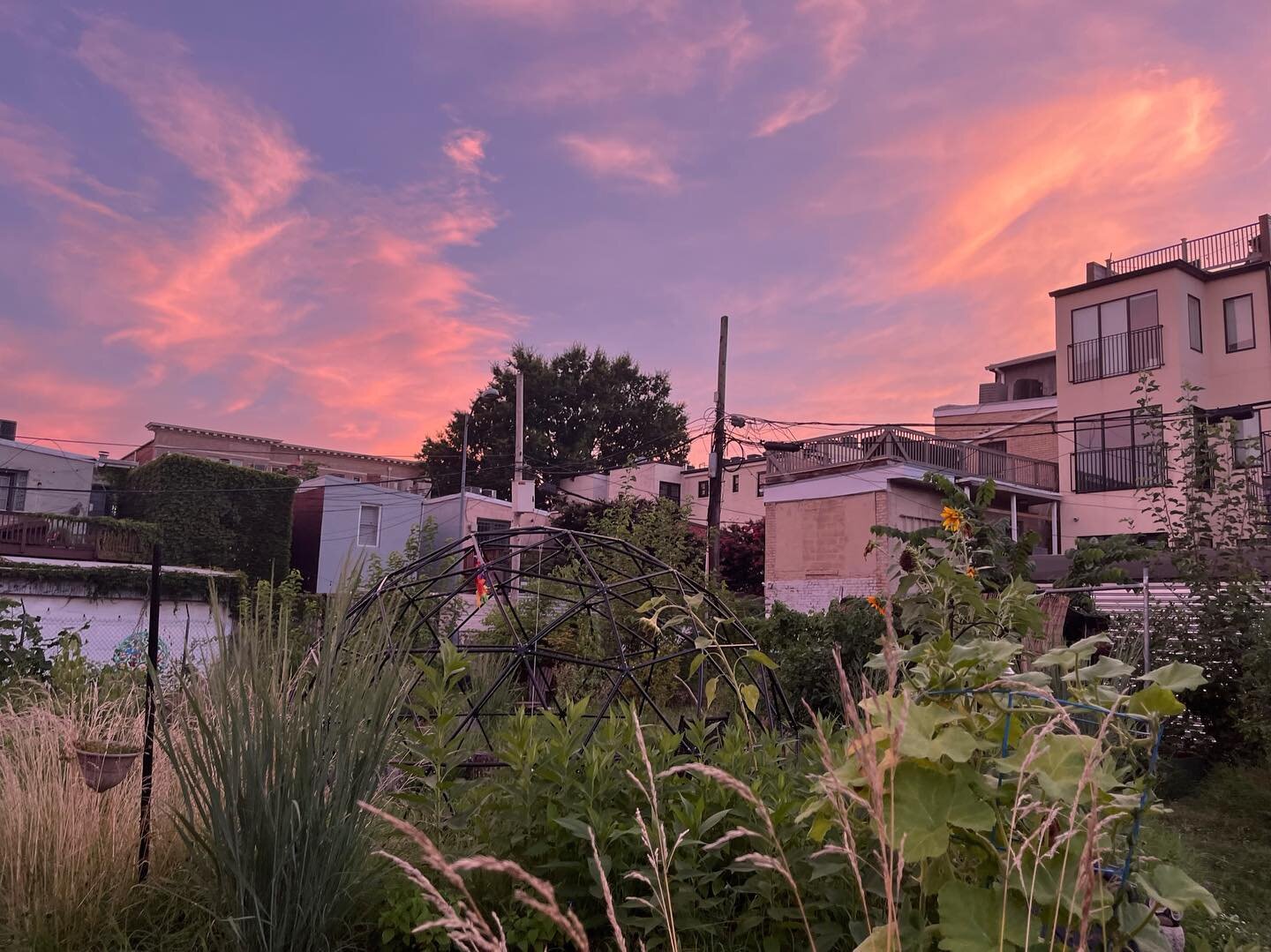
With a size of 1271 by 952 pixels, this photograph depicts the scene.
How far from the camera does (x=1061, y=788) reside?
1.72m

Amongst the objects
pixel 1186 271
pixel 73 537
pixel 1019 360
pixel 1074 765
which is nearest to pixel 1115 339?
pixel 1186 271

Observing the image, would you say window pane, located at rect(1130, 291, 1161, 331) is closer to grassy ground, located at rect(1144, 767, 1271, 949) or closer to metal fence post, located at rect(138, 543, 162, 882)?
grassy ground, located at rect(1144, 767, 1271, 949)

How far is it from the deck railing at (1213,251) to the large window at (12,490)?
32.9 metres

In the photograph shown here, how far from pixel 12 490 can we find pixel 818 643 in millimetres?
28571

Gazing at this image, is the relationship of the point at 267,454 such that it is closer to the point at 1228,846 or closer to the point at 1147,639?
the point at 1147,639

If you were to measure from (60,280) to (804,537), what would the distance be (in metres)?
16.9

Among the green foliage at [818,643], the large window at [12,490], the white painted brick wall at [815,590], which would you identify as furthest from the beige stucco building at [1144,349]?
the large window at [12,490]

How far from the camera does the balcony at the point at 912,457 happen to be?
71.7 ft

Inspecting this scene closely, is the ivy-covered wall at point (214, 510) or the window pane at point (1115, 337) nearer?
the window pane at point (1115, 337)

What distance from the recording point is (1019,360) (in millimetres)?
29766

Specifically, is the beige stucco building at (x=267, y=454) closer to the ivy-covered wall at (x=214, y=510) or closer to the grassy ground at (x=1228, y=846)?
the ivy-covered wall at (x=214, y=510)

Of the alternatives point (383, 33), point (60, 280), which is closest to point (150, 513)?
point (60, 280)

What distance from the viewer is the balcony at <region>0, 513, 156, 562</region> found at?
80.4 ft

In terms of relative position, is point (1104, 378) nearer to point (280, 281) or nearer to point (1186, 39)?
point (1186, 39)
